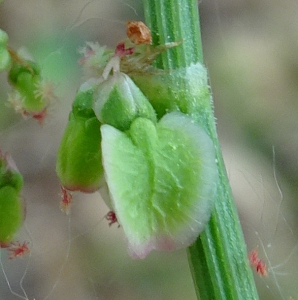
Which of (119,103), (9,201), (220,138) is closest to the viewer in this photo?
(119,103)

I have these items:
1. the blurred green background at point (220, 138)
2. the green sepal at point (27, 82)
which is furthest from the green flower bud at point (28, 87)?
the blurred green background at point (220, 138)

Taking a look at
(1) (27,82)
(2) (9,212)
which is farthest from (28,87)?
(2) (9,212)

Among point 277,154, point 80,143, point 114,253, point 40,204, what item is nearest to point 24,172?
point 40,204

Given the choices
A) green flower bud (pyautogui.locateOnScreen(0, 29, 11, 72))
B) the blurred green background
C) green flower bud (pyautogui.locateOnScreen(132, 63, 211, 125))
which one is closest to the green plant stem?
green flower bud (pyautogui.locateOnScreen(132, 63, 211, 125))

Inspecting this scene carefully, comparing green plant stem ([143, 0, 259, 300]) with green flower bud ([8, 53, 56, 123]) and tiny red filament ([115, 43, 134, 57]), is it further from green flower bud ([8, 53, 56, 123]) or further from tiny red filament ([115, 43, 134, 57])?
green flower bud ([8, 53, 56, 123])

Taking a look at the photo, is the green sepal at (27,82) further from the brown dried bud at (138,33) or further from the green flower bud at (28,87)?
the brown dried bud at (138,33)

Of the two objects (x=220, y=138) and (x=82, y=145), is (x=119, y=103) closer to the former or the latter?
(x=82, y=145)
